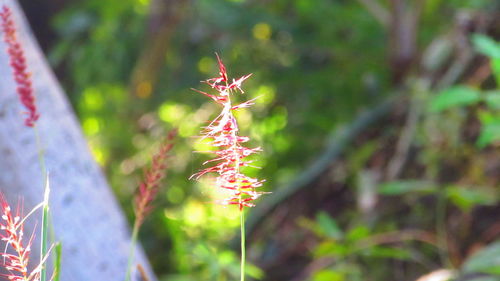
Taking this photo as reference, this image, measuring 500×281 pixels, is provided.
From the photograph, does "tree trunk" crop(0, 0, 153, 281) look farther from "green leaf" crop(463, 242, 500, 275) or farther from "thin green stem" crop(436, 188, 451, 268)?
"thin green stem" crop(436, 188, 451, 268)

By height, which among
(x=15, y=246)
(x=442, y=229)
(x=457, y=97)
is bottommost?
(x=15, y=246)

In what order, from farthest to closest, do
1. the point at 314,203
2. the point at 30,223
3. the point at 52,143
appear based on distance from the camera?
the point at 314,203
the point at 52,143
the point at 30,223

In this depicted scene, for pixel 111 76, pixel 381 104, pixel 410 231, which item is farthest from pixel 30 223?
pixel 111 76

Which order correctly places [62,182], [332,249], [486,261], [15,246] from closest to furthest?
1. [15,246]
2. [62,182]
3. [486,261]
4. [332,249]

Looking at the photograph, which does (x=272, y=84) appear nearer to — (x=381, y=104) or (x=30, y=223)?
(x=381, y=104)

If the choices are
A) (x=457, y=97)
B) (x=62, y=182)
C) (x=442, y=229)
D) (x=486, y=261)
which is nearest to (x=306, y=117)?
(x=442, y=229)

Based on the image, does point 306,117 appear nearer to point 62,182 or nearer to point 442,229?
point 442,229
